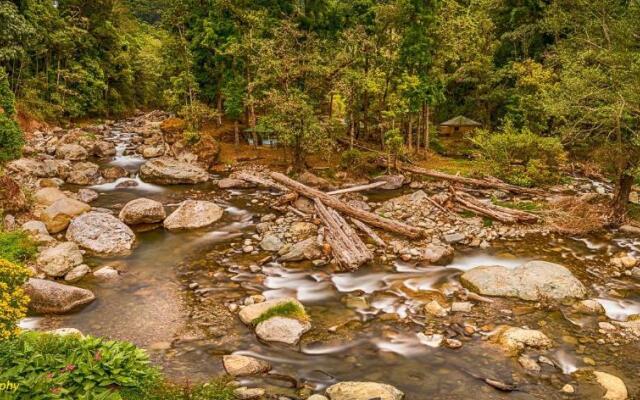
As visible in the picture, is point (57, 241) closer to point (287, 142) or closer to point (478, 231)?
point (287, 142)

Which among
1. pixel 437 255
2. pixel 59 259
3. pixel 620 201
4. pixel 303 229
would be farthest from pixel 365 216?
pixel 59 259

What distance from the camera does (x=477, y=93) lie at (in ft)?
126

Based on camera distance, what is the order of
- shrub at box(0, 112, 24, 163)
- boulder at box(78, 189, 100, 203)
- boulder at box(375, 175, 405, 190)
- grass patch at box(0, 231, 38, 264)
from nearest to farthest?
1. grass patch at box(0, 231, 38, 264)
2. shrub at box(0, 112, 24, 163)
3. boulder at box(78, 189, 100, 203)
4. boulder at box(375, 175, 405, 190)

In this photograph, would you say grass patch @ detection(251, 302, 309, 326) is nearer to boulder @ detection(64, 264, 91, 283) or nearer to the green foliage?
the green foliage

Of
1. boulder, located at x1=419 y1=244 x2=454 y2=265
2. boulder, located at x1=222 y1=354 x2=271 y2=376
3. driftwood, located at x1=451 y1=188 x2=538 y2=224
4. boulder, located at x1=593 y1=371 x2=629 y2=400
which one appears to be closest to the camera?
boulder, located at x1=593 y1=371 x2=629 y2=400

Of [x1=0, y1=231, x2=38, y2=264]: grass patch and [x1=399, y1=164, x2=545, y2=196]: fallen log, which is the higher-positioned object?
[x1=399, y1=164, x2=545, y2=196]: fallen log

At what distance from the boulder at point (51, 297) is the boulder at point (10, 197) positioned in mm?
7246

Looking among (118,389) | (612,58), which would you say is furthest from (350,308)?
(612,58)

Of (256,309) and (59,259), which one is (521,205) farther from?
(59,259)

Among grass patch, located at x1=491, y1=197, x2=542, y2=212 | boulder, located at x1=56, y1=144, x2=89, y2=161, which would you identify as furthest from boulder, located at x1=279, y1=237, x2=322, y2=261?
boulder, located at x1=56, y1=144, x2=89, y2=161

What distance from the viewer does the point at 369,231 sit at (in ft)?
60.2

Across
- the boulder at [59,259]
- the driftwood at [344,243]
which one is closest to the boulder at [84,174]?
the boulder at [59,259]

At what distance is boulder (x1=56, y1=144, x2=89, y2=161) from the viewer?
32062 millimetres

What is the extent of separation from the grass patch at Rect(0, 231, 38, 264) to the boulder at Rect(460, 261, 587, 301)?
15015mm
